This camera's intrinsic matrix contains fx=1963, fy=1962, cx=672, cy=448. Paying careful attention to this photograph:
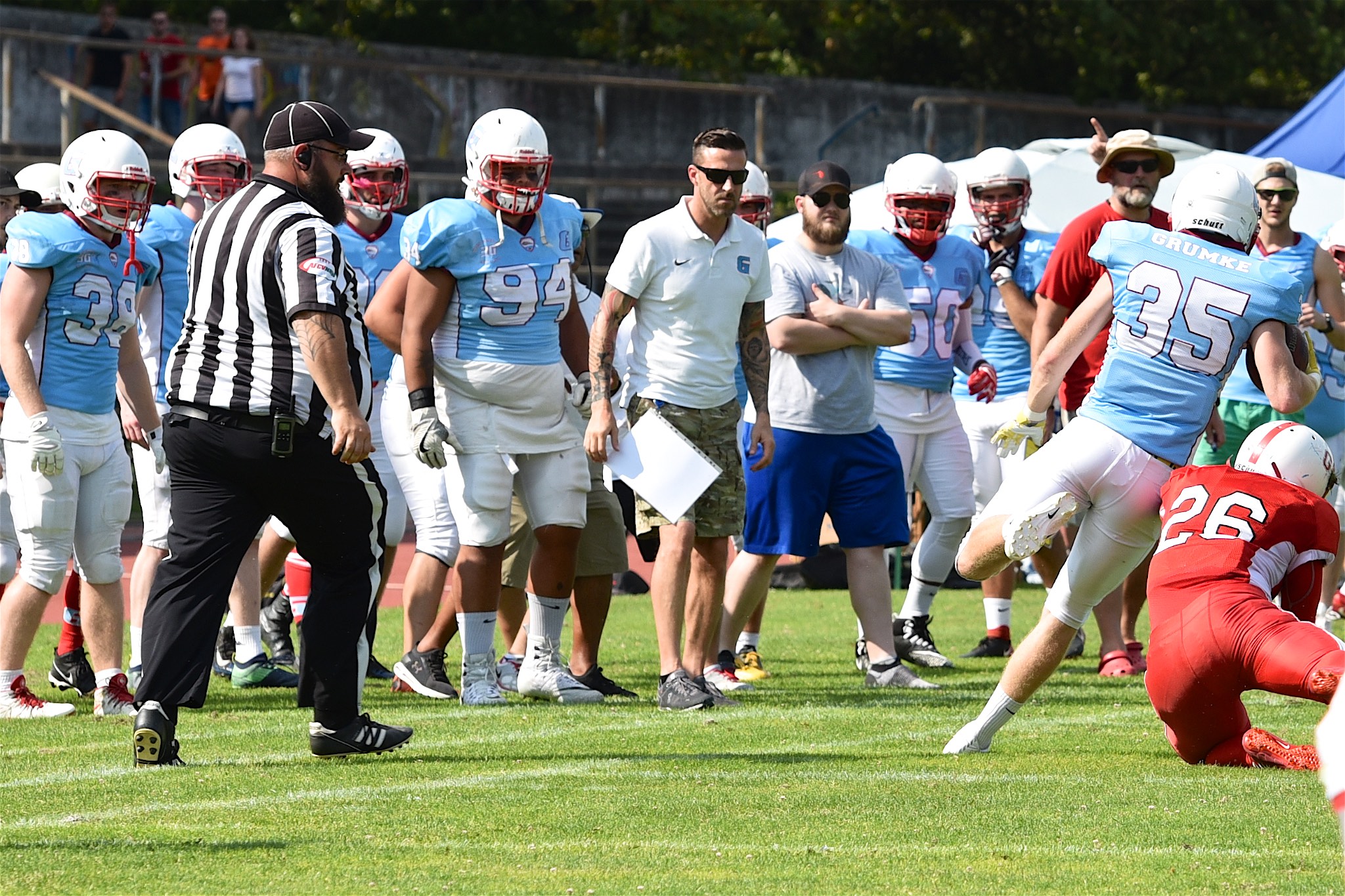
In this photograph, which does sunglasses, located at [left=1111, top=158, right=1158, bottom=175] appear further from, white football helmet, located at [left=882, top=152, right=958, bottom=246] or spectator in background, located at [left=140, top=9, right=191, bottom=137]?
spectator in background, located at [left=140, top=9, right=191, bottom=137]

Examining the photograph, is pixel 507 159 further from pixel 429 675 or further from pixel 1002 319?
pixel 1002 319

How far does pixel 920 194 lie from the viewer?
946cm

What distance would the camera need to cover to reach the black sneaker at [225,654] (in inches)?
365

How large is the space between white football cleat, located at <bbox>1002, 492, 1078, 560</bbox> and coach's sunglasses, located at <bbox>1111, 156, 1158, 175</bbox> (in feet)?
9.65

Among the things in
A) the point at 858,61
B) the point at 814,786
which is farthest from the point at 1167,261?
the point at 858,61

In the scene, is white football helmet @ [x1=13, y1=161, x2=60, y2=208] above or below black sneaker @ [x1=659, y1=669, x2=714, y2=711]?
above

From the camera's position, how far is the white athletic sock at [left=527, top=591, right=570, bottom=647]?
8.18 meters

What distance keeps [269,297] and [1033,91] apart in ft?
79.3

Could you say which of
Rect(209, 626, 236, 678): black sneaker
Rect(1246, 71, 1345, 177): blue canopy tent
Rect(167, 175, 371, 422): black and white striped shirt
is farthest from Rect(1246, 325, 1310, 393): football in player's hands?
Rect(1246, 71, 1345, 177): blue canopy tent

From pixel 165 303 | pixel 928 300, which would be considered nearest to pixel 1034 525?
pixel 928 300

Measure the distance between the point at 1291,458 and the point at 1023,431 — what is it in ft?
3.80

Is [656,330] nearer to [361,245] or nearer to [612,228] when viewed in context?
[361,245]

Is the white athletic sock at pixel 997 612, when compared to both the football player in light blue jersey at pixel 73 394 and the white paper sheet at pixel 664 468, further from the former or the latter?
the football player in light blue jersey at pixel 73 394

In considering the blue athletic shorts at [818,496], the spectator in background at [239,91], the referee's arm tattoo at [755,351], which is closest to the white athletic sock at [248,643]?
the blue athletic shorts at [818,496]
